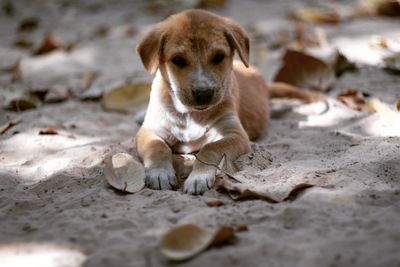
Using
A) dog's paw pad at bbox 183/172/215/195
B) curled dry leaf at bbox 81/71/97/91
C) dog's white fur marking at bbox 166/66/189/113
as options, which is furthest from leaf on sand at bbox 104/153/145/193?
curled dry leaf at bbox 81/71/97/91

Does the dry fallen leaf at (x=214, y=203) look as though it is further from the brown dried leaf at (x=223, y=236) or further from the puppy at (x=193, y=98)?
the brown dried leaf at (x=223, y=236)

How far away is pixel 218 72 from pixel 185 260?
1.84 meters

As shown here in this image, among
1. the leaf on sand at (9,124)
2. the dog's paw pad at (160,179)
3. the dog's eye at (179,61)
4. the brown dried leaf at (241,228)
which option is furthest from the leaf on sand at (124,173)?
the leaf on sand at (9,124)

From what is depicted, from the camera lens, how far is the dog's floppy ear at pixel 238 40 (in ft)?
13.4


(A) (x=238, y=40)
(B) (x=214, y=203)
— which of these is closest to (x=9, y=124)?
(A) (x=238, y=40)

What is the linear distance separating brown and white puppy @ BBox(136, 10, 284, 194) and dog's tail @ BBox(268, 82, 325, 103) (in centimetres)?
114

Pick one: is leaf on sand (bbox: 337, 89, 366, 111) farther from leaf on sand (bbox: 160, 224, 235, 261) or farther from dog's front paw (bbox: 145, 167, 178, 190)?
leaf on sand (bbox: 160, 224, 235, 261)

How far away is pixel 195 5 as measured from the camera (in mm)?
8914

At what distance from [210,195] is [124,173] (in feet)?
2.00

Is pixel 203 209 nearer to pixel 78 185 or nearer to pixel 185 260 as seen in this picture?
pixel 185 260

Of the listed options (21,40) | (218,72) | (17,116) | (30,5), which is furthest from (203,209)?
(30,5)

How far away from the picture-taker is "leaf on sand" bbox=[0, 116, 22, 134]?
471 centimetres

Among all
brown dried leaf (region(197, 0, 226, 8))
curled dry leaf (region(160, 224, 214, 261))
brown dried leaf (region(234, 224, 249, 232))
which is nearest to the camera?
curled dry leaf (region(160, 224, 214, 261))

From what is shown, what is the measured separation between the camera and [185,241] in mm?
2564
